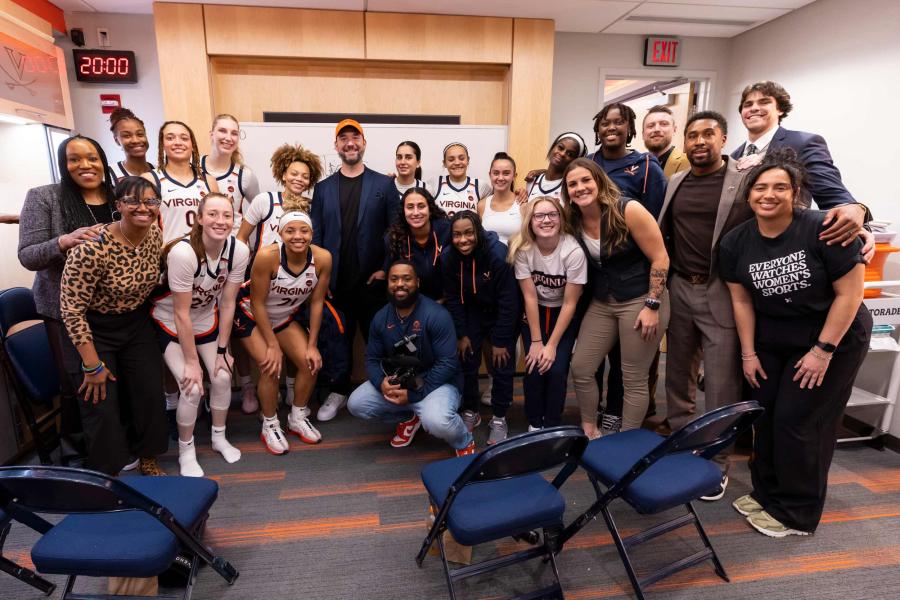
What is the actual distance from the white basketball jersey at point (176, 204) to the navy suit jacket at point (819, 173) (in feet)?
9.62

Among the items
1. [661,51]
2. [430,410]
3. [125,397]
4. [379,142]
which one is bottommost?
[430,410]

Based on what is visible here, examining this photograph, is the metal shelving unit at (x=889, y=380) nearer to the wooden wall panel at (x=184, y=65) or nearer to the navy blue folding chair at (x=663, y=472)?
the navy blue folding chair at (x=663, y=472)

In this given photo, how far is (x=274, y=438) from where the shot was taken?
9.15 feet

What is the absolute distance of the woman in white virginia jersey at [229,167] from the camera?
2.91 meters

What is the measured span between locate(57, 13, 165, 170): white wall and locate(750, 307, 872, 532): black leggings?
4.93 metres

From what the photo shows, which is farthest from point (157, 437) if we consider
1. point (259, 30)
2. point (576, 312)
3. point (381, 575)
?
point (259, 30)

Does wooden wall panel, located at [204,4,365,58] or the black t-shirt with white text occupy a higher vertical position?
wooden wall panel, located at [204,4,365,58]

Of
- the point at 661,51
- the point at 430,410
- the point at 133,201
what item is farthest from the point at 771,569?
the point at 661,51

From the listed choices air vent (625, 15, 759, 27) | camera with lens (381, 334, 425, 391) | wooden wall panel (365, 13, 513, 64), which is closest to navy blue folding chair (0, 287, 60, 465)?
camera with lens (381, 334, 425, 391)

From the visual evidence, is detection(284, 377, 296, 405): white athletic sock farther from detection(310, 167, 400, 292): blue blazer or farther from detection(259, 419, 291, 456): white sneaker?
detection(310, 167, 400, 292): blue blazer

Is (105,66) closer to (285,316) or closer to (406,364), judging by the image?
(285,316)

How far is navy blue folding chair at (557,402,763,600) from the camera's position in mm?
1563

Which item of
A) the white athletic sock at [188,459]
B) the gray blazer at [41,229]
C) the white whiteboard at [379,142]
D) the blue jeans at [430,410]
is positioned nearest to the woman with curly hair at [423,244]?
the blue jeans at [430,410]

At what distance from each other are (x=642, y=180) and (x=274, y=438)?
2.54 metres
